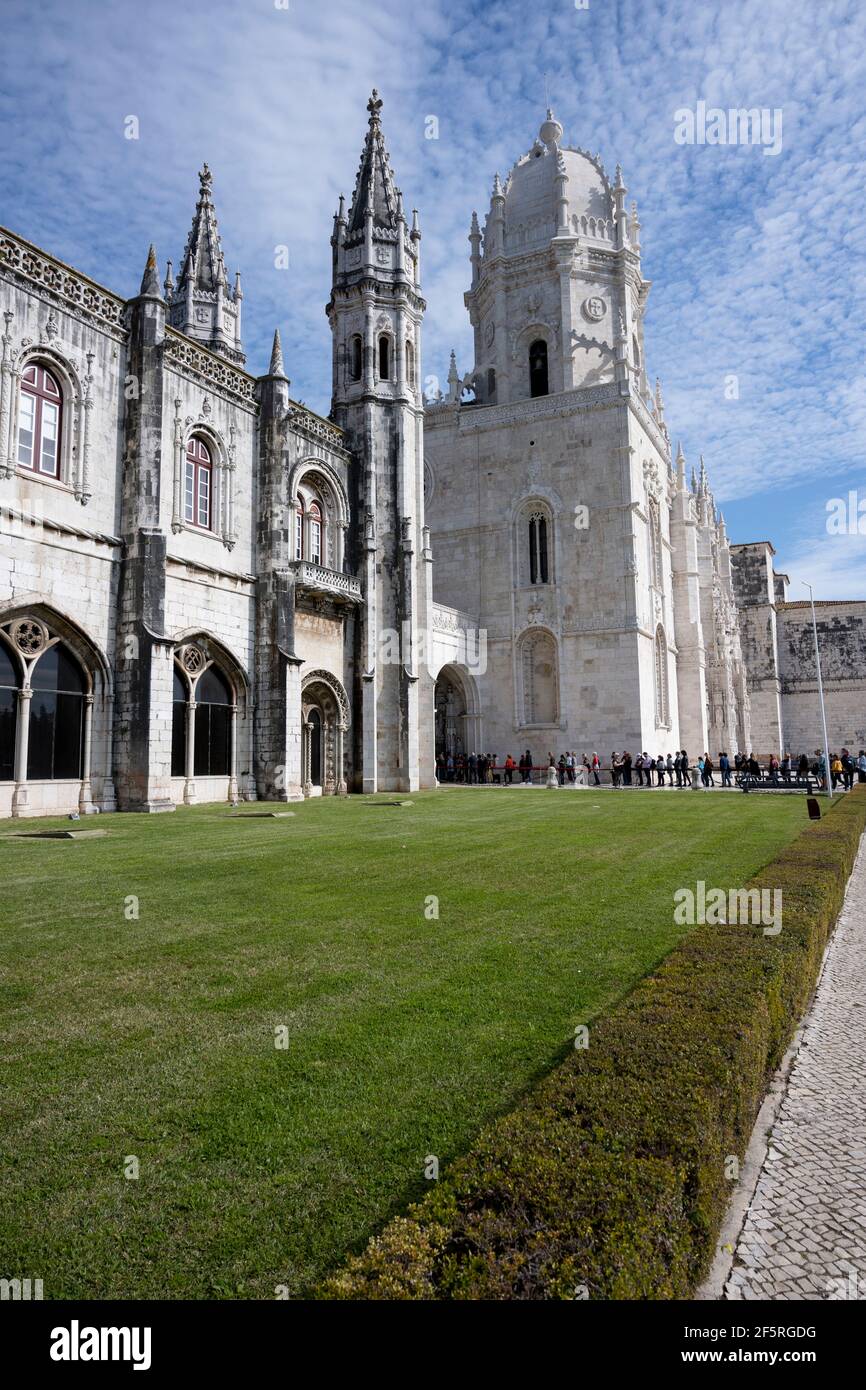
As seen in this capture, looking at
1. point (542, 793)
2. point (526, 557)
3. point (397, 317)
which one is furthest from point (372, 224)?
point (542, 793)

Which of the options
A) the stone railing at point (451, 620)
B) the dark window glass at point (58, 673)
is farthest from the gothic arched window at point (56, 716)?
the stone railing at point (451, 620)

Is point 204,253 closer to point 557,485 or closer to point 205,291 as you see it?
point 205,291

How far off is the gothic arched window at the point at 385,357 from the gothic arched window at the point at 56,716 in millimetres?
17204

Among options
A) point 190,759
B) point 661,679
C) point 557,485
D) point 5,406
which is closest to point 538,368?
point 557,485

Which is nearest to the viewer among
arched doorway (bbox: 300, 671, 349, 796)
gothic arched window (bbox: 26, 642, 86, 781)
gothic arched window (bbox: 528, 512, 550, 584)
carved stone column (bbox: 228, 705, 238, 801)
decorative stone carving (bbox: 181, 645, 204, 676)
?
gothic arched window (bbox: 26, 642, 86, 781)

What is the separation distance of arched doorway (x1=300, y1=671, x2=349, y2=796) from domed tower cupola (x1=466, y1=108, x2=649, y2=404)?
21736 millimetres

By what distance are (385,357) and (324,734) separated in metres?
14.4

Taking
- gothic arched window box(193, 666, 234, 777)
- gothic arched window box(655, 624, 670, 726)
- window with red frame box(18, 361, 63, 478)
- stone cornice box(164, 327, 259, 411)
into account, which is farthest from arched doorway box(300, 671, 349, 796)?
gothic arched window box(655, 624, 670, 726)

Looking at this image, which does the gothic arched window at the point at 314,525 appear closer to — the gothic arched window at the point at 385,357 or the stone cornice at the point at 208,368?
the stone cornice at the point at 208,368

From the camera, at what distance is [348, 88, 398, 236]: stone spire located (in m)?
29.1

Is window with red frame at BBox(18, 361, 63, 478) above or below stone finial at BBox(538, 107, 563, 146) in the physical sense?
below

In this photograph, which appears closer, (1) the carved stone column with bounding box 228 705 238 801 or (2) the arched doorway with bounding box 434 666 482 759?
(1) the carved stone column with bounding box 228 705 238 801

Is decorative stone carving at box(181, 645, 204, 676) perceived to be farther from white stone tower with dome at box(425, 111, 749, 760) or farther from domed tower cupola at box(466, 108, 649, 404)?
domed tower cupola at box(466, 108, 649, 404)

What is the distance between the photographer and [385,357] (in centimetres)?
2930
